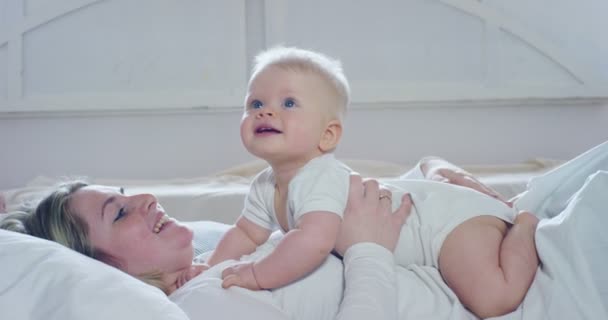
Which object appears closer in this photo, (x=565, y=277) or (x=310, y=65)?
(x=565, y=277)

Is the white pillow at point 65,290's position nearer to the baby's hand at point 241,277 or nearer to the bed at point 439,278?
the bed at point 439,278

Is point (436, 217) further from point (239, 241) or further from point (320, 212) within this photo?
point (239, 241)

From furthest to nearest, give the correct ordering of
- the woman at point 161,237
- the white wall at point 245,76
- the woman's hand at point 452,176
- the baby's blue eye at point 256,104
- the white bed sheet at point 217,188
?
1. the white wall at point 245,76
2. the white bed sheet at point 217,188
3. the woman's hand at point 452,176
4. the baby's blue eye at point 256,104
5. the woman at point 161,237

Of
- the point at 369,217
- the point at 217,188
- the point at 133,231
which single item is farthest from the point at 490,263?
the point at 217,188

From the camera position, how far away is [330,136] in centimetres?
102

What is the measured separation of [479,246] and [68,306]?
0.58 m

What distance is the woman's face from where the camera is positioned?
94cm

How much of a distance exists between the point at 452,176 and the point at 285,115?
413 mm

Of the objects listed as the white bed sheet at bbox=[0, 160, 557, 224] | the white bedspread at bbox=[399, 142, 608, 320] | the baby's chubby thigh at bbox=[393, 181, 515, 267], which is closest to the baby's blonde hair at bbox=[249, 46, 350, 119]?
the baby's chubby thigh at bbox=[393, 181, 515, 267]

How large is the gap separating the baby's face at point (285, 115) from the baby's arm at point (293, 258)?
12 centimetres

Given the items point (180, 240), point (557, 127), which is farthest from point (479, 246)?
point (557, 127)

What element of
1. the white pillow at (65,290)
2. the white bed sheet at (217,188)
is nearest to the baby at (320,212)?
the white pillow at (65,290)

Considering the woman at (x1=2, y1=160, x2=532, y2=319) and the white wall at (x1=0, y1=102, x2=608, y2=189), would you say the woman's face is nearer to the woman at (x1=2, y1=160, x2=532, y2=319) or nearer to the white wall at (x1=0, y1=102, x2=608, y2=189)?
the woman at (x1=2, y1=160, x2=532, y2=319)

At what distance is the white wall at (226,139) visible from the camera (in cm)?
231
